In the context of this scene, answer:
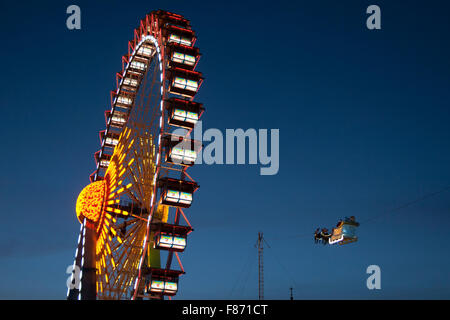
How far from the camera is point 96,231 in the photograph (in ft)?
131

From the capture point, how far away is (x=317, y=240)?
30422 millimetres

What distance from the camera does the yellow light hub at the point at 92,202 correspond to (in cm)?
3953

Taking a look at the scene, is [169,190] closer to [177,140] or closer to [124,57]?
[177,140]

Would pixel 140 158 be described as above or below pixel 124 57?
below

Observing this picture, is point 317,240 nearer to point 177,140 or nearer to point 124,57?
point 177,140

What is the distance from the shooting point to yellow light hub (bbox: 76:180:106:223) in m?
39.5

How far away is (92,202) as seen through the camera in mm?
40219
